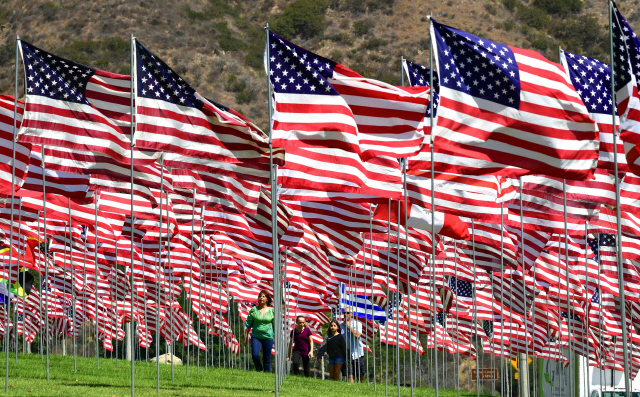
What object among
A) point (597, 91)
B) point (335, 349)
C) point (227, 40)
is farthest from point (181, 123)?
point (227, 40)

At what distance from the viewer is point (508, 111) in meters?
11.9

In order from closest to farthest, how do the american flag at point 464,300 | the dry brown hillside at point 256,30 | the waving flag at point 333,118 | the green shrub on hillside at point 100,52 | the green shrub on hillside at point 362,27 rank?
the waving flag at point 333,118, the american flag at point 464,300, the green shrub on hillside at point 100,52, the dry brown hillside at point 256,30, the green shrub on hillside at point 362,27

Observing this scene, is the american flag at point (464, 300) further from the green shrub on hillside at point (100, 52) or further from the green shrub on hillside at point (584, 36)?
the green shrub on hillside at point (584, 36)

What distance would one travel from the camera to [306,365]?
2159 cm

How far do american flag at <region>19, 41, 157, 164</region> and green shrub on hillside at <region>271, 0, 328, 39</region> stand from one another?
97.4m

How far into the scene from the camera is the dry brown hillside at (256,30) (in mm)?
100375

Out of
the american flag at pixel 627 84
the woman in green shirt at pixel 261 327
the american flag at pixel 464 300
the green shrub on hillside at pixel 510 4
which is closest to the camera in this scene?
the american flag at pixel 627 84

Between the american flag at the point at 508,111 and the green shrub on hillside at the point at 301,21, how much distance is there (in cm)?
9929

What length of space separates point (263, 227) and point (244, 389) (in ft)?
19.1

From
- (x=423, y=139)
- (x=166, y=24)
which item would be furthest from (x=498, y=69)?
(x=166, y=24)

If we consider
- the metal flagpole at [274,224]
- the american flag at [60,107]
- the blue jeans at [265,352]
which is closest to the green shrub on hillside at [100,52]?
the blue jeans at [265,352]

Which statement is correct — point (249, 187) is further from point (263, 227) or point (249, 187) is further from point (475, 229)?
point (475, 229)

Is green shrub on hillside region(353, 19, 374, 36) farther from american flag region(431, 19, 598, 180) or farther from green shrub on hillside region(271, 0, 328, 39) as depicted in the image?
american flag region(431, 19, 598, 180)

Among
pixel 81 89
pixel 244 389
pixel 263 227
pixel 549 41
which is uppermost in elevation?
pixel 549 41
